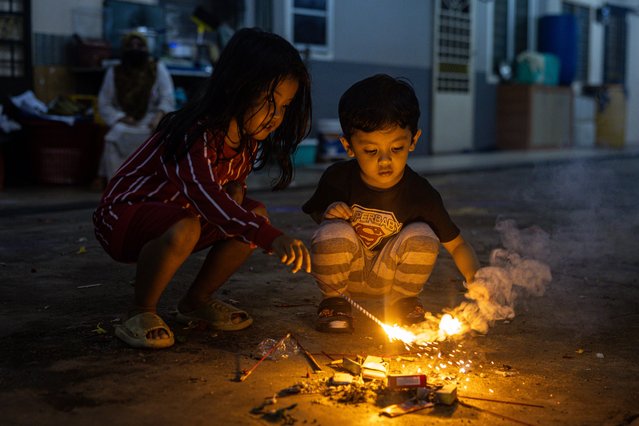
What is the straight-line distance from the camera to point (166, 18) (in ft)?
35.4

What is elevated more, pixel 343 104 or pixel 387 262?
pixel 343 104

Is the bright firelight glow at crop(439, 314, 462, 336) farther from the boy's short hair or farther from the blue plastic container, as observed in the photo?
the blue plastic container

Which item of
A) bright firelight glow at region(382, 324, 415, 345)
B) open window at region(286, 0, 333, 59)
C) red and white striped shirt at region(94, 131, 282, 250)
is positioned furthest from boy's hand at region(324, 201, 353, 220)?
open window at region(286, 0, 333, 59)

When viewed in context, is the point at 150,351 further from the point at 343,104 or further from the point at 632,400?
the point at 632,400

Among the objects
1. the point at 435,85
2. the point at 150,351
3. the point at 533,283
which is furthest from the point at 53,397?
the point at 435,85

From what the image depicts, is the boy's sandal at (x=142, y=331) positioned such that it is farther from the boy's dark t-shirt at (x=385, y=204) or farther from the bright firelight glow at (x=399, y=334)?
the boy's dark t-shirt at (x=385, y=204)

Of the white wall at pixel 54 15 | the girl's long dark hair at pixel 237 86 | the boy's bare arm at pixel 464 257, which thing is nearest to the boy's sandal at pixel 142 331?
the girl's long dark hair at pixel 237 86

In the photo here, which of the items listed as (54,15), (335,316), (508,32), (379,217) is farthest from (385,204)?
(508,32)

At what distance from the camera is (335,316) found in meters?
3.07

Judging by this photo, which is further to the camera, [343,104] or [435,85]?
[435,85]

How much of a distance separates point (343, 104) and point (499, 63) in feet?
48.6

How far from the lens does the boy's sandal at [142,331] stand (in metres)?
2.77

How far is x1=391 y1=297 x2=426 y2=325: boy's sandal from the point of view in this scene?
3201mm

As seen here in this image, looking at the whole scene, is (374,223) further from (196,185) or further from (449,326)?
(196,185)
